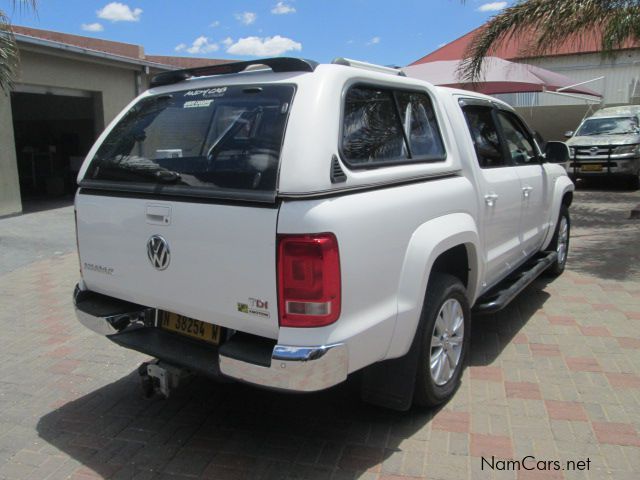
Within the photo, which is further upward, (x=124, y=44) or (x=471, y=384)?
(x=124, y=44)

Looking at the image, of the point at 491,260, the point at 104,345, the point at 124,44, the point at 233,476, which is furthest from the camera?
the point at 124,44

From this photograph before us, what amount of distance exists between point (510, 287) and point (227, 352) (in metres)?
2.54

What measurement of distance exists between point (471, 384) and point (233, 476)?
5.60 ft

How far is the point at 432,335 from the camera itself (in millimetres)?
3207

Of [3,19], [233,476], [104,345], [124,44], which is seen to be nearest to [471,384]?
[233,476]

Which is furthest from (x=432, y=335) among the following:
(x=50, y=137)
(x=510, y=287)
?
(x=50, y=137)

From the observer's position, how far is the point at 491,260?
Result: 4.05 metres

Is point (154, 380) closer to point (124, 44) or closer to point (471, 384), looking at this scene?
point (471, 384)

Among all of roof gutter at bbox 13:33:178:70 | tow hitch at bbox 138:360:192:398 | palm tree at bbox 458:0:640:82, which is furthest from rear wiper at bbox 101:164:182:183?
palm tree at bbox 458:0:640:82

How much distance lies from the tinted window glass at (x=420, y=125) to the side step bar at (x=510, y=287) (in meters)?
1.14

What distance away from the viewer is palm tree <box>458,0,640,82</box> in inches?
335

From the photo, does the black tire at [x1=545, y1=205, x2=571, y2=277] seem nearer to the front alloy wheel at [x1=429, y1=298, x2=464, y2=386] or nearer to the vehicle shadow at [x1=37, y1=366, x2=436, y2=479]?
the front alloy wheel at [x1=429, y1=298, x2=464, y2=386]

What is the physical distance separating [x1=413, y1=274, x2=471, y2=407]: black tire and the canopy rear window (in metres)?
1.22

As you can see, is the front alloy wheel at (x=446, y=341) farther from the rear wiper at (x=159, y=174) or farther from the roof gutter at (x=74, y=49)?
the roof gutter at (x=74, y=49)
